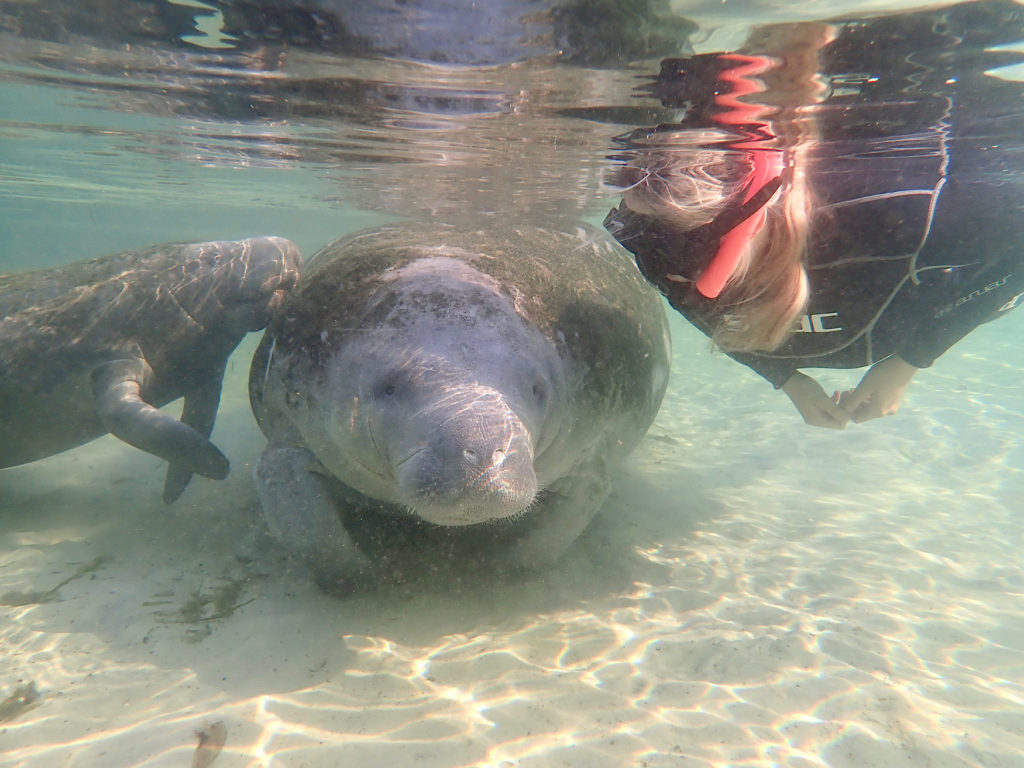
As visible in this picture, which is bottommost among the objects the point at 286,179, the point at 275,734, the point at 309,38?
the point at 275,734

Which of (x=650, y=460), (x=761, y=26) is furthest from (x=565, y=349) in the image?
A: (x=650, y=460)

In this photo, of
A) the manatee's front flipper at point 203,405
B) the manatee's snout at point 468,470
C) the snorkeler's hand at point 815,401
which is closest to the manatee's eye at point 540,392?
the manatee's snout at point 468,470

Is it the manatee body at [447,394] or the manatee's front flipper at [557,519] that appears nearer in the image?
the manatee body at [447,394]

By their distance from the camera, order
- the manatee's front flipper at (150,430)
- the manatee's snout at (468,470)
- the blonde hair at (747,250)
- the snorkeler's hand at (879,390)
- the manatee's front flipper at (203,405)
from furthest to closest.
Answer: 1. the manatee's front flipper at (203,405)
2. the snorkeler's hand at (879,390)
3. the manatee's front flipper at (150,430)
4. the blonde hair at (747,250)
5. the manatee's snout at (468,470)

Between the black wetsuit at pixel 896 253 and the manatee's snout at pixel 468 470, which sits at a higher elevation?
the black wetsuit at pixel 896 253

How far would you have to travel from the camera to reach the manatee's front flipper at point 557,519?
402 centimetres

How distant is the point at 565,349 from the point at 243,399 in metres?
7.11

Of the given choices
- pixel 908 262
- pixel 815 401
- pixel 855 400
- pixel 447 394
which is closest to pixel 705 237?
pixel 447 394

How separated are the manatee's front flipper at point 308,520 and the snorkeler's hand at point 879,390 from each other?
4145 millimetres

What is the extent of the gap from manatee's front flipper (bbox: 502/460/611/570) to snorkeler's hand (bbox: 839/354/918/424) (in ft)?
7.97

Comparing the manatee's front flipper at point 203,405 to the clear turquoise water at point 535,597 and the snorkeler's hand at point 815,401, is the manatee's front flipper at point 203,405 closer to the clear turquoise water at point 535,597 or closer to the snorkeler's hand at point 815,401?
the clear turquoise water at point 535,597

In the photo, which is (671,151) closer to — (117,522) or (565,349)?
(565,349)

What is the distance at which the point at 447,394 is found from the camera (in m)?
2.80

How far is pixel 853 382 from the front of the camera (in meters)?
13.4
